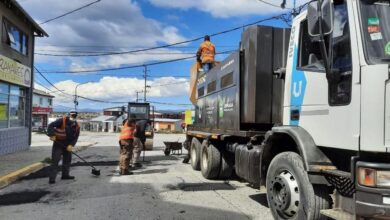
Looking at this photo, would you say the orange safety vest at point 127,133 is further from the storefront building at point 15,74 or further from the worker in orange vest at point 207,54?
the storefront building at point 15,74

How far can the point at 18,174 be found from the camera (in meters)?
12.6

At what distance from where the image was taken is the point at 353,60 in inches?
194

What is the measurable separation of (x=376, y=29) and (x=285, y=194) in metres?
2.45

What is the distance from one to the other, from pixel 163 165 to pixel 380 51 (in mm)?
12322

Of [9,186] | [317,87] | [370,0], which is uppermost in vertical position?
[370,0]

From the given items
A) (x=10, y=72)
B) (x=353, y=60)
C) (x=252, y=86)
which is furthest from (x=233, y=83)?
(x=10, y=72)

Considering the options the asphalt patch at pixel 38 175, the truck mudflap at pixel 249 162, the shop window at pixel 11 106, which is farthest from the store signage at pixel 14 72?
the truck mudflap at pixel 249 162

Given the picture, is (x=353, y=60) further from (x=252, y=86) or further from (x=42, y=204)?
(x=42, y=204)

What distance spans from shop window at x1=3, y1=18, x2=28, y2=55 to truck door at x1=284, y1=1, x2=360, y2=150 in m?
15.5

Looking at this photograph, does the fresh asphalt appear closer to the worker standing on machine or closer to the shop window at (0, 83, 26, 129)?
the worker standing on machine

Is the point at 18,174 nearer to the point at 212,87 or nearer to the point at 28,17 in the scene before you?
the point at 212,87

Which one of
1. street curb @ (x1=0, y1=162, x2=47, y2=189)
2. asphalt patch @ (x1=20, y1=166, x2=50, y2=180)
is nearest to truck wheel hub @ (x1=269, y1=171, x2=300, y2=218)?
street curb @ (x1=0, y1=162, x2=47, y2=189)

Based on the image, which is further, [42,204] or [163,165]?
[163,165]

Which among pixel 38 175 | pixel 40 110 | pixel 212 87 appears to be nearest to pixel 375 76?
pixel 212 87
